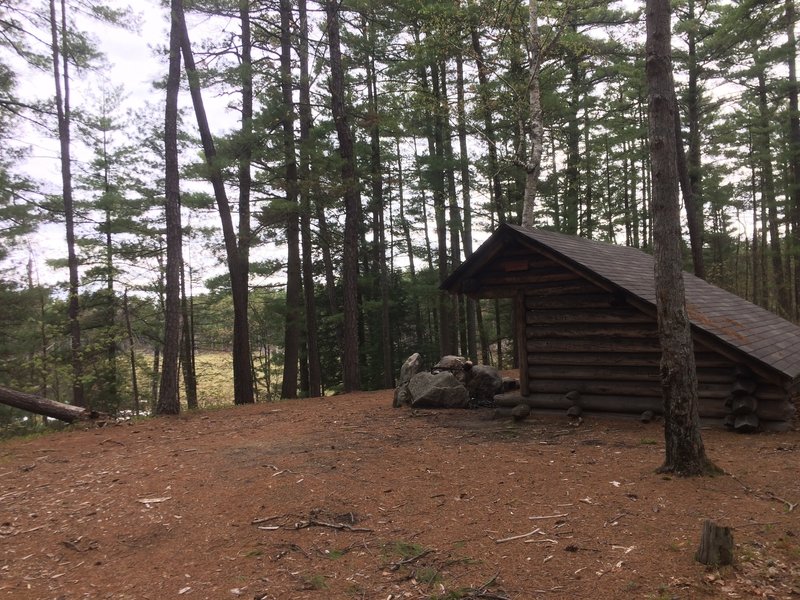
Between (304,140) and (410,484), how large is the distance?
1157 cm

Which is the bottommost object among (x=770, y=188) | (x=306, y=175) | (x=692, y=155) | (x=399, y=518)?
(x=399, y=518)

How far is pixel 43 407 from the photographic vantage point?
10.2 metres

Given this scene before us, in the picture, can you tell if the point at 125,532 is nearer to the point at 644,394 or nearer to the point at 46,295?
the point at 644,394

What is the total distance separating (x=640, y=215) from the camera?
80.5 ft

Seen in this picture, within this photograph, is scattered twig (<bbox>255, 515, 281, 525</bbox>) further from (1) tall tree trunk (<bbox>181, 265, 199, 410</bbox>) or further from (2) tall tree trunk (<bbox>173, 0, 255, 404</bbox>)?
A: (1) tall tree trunk (<bbox>181, 265, 199, 410</bbox>)

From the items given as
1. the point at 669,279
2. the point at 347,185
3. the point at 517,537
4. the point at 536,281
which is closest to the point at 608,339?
the point at 536,281

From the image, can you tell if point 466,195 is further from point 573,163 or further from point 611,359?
point 611,359

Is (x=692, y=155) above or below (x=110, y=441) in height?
above

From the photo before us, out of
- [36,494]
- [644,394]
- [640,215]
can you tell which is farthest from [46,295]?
[640,215]

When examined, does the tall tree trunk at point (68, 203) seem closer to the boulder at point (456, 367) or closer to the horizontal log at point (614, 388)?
the boulder at point (456, 367)

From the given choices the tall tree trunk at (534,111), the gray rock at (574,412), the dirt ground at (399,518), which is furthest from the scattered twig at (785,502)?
the tall tree trunk at (534,111)

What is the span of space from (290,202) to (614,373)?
31.8 feet

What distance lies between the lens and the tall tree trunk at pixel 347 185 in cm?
1406

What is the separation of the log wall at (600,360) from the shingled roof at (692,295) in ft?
1.24
